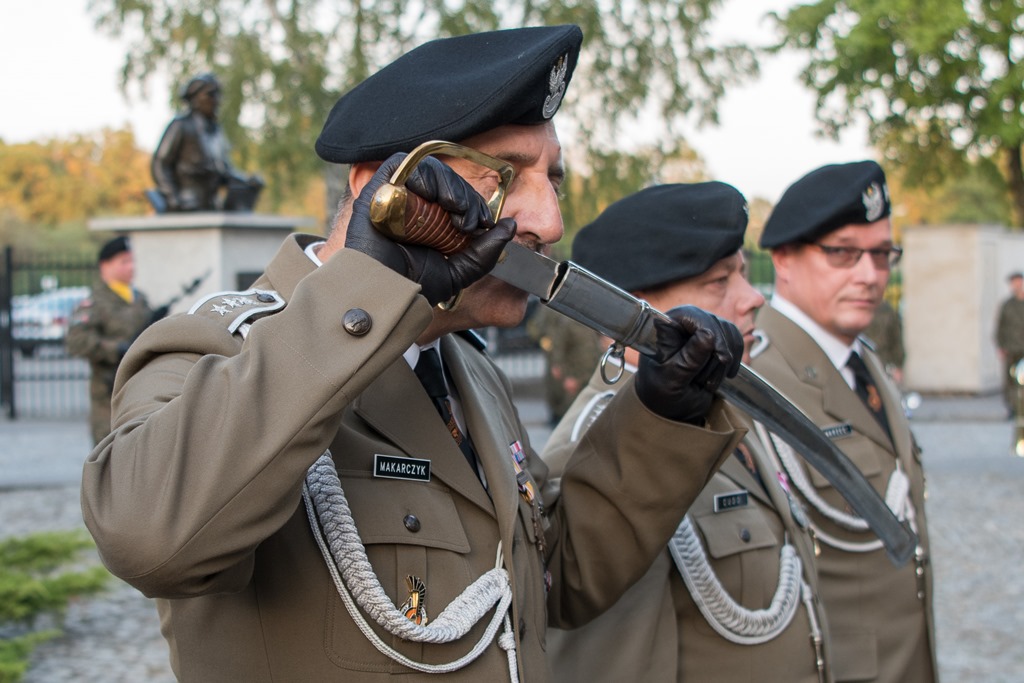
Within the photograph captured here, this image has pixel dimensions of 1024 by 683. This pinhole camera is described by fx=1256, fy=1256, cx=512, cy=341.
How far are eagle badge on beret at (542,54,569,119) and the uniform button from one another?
0.64 metres

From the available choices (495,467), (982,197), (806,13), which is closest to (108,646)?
(495,467)

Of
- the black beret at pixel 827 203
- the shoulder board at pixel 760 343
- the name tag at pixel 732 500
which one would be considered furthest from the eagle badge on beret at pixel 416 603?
the black beret at pixel 827 203

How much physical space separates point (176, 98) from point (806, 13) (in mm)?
10481

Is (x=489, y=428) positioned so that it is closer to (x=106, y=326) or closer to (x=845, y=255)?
(x=845, y=255)

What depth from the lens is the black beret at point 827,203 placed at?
3.86 m

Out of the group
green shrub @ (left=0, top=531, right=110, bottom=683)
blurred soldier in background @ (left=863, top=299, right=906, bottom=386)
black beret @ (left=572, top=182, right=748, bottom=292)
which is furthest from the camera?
blurred soldier in background @ (left=863, top=299, right=906, bottom=386)

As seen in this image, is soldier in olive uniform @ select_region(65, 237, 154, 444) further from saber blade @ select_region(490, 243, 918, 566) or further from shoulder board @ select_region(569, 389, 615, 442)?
saber blade @ select_region(490, 243, 918, 566)

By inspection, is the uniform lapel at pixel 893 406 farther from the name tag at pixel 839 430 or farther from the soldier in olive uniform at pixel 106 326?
→ the soldier in olive uniform at pixel 106 326

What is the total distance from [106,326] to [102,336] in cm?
8

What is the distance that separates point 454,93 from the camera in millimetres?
1996

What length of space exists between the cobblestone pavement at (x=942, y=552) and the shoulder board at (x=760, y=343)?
2.96m

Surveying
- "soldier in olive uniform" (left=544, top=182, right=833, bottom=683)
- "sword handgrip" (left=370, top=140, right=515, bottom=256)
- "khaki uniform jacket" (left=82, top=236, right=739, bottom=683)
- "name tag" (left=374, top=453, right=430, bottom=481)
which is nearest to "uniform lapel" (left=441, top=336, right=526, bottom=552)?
"khaki uniform jacket" (left=82, top=236, right=739, bottom=683)

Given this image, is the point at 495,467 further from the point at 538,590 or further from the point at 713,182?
the point at 713,182

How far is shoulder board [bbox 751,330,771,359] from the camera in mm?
3805
